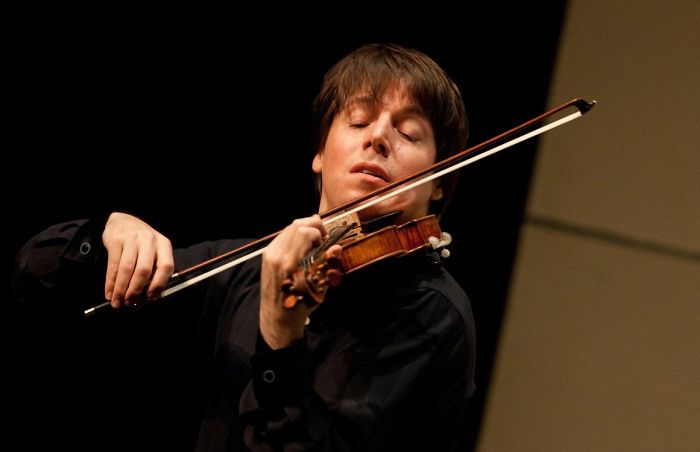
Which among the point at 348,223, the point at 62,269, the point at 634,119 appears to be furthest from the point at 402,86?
the point at 634,119

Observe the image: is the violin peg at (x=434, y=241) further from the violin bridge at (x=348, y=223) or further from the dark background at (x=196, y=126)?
the dark background at (x=196, y=126)

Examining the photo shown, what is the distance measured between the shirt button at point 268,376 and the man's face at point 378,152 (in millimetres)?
353

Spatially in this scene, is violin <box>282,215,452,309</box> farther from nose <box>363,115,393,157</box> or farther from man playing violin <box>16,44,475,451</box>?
nose <box>363,115,393,157</box>

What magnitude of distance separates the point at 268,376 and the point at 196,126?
89 cm

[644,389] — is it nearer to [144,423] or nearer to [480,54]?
[480,54]

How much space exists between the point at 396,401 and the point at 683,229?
1.23m

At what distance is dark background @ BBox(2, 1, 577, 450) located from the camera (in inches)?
58.4

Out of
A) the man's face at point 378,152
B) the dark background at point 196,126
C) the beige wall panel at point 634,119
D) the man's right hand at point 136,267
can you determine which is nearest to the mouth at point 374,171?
the man's face at point 378,152

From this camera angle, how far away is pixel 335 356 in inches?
39.4

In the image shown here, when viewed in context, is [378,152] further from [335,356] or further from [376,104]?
[335,356]

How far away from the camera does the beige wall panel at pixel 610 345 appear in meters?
1.83

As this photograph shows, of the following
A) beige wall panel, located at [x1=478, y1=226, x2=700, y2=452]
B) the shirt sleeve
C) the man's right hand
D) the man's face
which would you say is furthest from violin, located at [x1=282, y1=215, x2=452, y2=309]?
beige wall panel, located at [x1=478, y1=226, x2=700, y2=452]

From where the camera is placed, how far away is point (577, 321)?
1848 mm

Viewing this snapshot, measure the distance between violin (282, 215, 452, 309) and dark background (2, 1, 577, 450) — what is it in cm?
67
